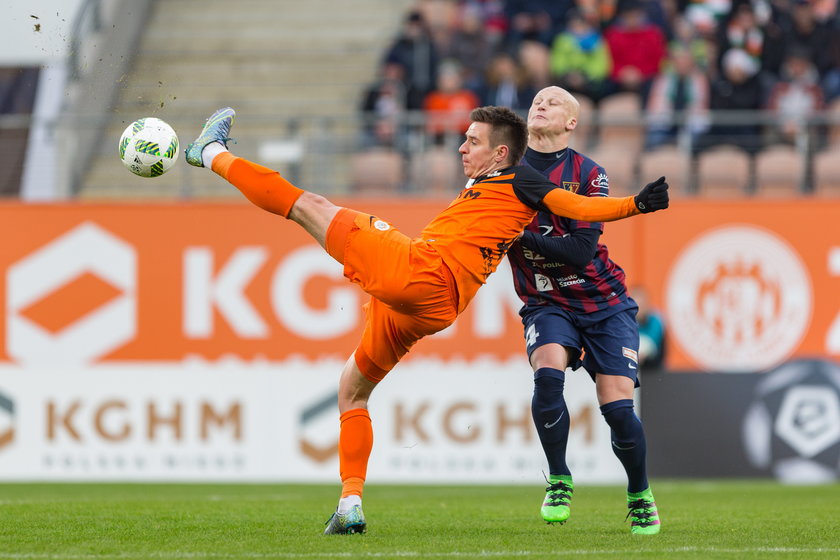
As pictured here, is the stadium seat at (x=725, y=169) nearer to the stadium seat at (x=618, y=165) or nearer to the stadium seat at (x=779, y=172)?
the stadium seat at (x=779, y=172)

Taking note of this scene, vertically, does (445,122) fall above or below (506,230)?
above

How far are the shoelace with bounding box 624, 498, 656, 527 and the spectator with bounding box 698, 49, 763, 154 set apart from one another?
8.63m

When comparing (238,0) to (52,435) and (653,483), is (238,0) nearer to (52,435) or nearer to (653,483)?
(52,435)

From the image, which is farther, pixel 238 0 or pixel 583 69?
pixel 238 0

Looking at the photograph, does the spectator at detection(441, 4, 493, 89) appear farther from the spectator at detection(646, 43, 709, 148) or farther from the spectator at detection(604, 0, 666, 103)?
the spectator at detection(646, 43, 709, 148)

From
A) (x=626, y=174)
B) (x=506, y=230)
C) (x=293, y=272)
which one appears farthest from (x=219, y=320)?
(x=506, y=230)

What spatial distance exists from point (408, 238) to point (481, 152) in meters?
0.68

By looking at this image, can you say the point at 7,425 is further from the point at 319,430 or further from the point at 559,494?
the point at 559,494

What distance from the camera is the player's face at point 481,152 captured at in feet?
23.6

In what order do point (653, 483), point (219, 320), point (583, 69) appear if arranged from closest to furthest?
point (653, 483)
point (219, 320)
point (583, 69)

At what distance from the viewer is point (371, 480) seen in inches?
555

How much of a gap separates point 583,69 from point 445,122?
2.53 meters

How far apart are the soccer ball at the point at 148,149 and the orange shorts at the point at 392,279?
1147 mm

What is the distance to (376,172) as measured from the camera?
15.3 meters
